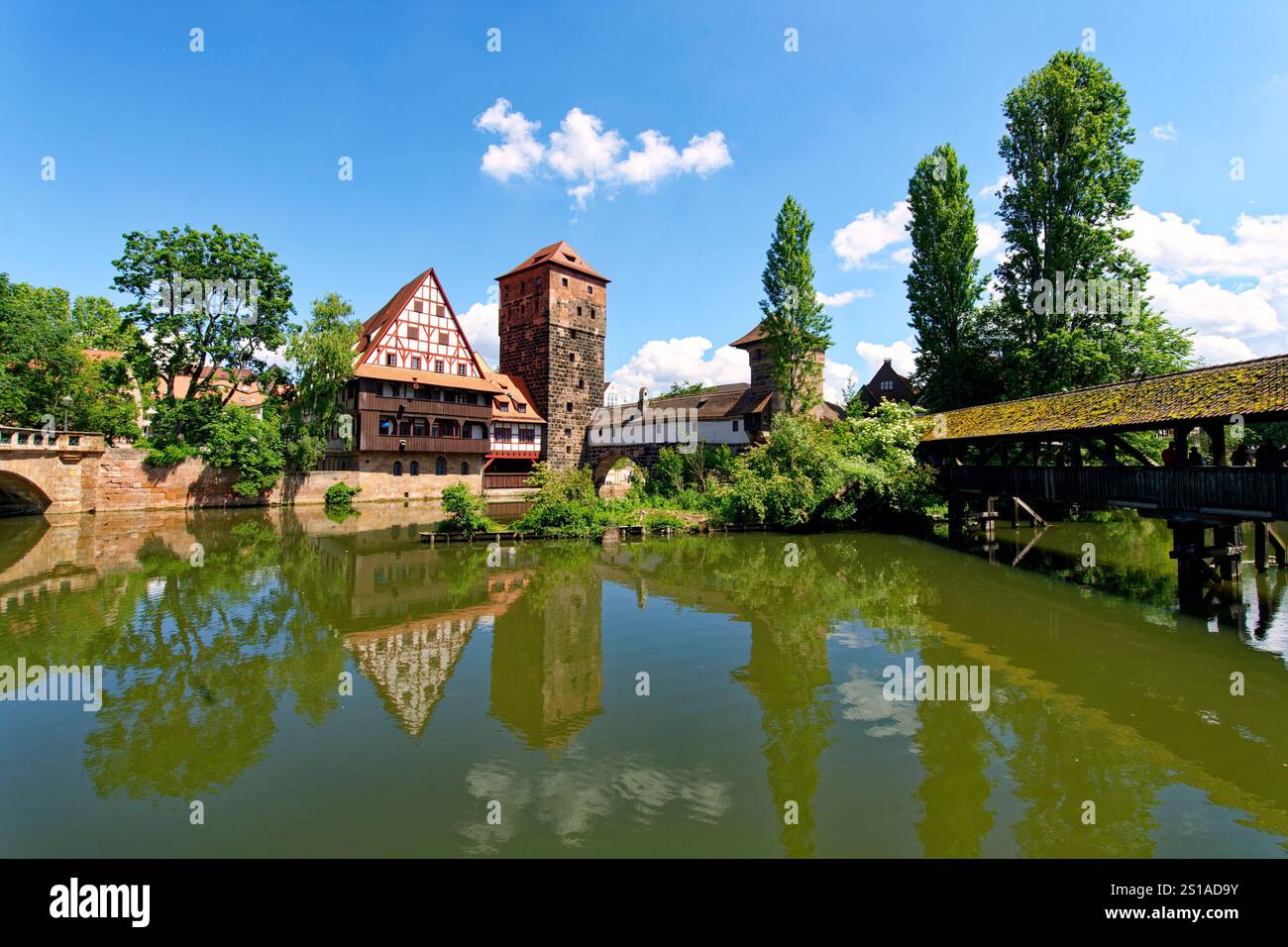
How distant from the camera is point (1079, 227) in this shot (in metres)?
27.8

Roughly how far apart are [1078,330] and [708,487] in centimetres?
1821

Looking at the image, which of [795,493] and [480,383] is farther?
[480,383]

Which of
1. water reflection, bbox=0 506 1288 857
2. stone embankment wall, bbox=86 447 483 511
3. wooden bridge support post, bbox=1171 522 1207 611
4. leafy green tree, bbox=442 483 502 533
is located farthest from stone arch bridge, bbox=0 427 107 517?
wooden bridge support post, bbox=1171 522 1207 611

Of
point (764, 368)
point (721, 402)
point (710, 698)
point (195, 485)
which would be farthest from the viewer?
point (721, 402)

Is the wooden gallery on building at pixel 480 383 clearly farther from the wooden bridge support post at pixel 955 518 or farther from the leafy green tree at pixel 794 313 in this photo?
the wooden bridge support post at pixel 955 518

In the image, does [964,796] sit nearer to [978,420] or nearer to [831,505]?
[978,420]

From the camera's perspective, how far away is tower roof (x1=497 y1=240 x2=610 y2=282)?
4444cm

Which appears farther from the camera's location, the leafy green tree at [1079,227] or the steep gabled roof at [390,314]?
the steep gabled roof at [390,314]

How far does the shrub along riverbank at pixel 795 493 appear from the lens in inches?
956

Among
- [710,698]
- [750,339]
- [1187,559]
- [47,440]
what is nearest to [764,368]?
[750,339]

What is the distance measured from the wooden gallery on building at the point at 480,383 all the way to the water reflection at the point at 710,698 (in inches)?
921

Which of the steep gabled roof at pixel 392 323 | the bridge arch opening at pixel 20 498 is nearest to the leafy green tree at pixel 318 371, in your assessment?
the steep gabled roof at pixel 392 323

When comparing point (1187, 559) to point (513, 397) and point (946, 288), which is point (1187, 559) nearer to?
point (946, 288)

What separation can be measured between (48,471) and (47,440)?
1413 mm
